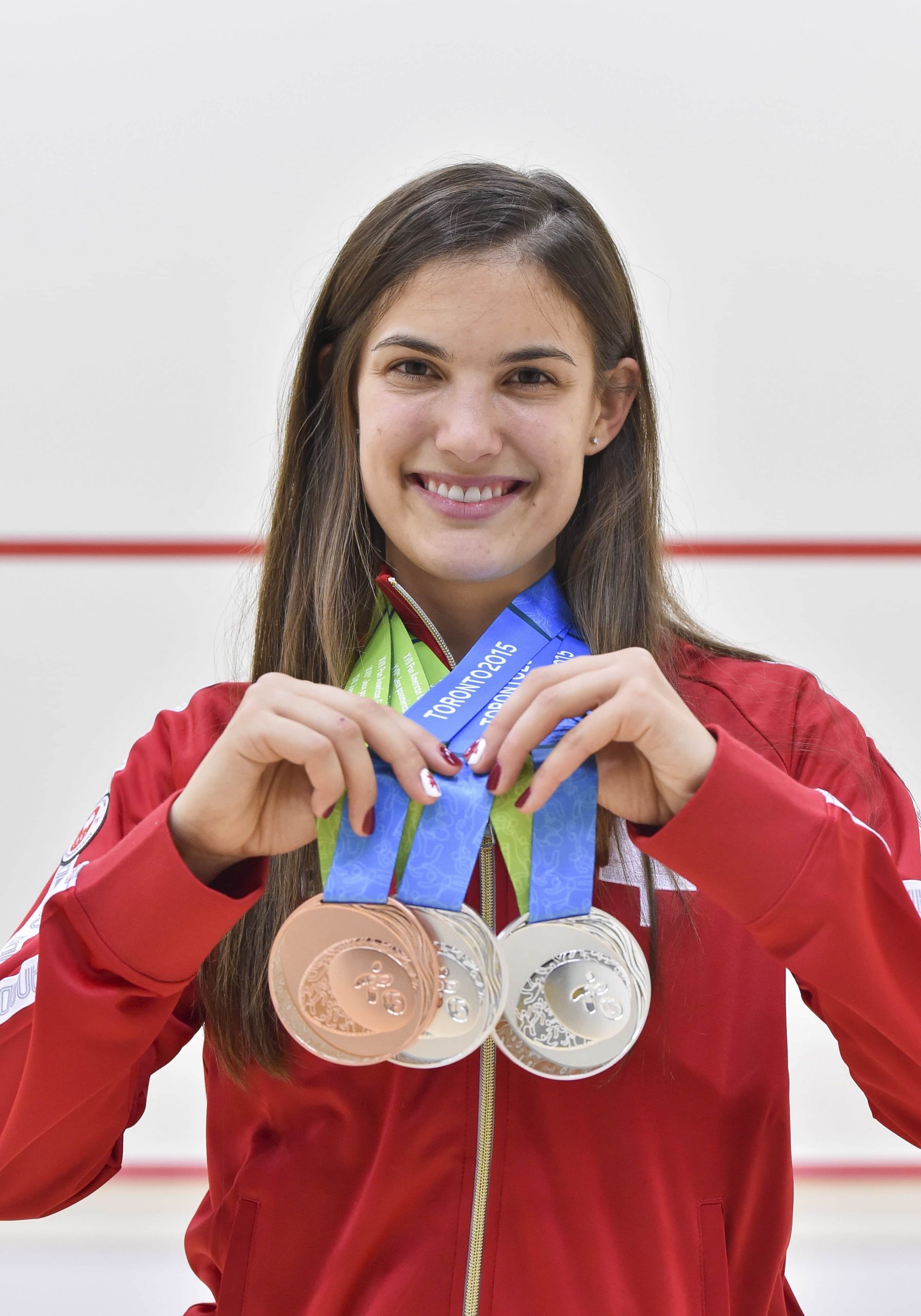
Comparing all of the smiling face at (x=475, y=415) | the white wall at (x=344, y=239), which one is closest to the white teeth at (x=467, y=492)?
the smiling face at (x=475, y=415)

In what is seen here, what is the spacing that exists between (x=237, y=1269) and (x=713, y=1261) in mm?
356

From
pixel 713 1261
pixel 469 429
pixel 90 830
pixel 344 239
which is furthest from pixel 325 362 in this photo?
pixel 713 1261

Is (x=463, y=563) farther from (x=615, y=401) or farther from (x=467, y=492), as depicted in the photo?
(x=615, y=401)

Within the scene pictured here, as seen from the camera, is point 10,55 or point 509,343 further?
point 10,55

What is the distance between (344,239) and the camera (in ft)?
5.33

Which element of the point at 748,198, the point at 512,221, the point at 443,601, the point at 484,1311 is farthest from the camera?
the point at 748,198

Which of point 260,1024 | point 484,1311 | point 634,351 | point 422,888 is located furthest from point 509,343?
point 484,1311

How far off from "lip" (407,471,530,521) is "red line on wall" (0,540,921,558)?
0.68 metres

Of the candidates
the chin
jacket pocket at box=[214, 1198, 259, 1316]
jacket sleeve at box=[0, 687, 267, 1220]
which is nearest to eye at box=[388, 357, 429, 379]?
the chin

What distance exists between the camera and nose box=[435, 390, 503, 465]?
3.17 ft

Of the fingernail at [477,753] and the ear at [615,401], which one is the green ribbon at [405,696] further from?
the ear at [615,401]

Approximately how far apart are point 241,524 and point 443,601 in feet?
2.01

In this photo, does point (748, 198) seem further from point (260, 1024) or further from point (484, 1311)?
point (484, 1311)

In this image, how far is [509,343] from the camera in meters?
0.98
